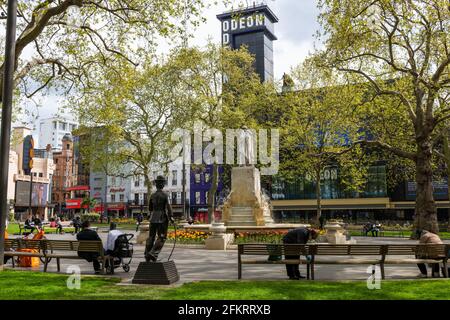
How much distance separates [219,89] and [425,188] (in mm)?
19440

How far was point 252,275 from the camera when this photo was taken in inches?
426

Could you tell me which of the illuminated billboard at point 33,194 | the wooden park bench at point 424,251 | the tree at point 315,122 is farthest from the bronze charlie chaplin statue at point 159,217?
the illuminated billboard at point 33,194

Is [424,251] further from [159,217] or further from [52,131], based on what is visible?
[52,131]

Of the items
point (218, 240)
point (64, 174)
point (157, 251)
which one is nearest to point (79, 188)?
point (64, 174)

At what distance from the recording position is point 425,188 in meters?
21.3

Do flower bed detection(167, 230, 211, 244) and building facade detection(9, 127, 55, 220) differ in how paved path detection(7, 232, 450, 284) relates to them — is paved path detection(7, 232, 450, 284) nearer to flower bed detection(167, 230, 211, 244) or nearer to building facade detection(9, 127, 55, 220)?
flower bed detection(167, 230, 211, 244)

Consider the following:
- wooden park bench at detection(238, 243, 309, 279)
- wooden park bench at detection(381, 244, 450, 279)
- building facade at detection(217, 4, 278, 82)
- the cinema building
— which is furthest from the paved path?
building facade at detection(217, 4, 278, 82)

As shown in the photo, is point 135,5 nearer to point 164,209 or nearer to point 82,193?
point 164,209

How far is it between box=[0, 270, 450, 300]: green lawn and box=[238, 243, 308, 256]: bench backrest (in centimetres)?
91

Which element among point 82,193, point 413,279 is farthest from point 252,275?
point 82,193

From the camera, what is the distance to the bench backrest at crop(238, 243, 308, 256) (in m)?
10.1

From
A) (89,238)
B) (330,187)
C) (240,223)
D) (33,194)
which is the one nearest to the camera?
(89,238)

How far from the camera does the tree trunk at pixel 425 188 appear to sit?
21.0m
